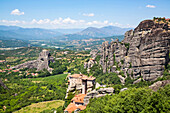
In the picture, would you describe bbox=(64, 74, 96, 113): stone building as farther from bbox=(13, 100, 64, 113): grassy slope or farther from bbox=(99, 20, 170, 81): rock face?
bbox=(99, 20, 170, 81): rock face

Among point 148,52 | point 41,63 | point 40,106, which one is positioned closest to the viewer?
point 148,52

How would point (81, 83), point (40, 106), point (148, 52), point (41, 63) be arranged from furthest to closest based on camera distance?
point (41, 63)
point (40, 106)
point (148, 52)
point (81, 83)

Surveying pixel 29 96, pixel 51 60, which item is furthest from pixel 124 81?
pixel 51 60

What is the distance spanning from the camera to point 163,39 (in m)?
46.6

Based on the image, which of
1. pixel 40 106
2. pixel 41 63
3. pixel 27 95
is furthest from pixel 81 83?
pixel 41 63

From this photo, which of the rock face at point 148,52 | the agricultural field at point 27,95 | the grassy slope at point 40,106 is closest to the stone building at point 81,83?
the grassy slope at point 40,106

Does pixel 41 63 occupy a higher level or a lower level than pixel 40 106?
higher

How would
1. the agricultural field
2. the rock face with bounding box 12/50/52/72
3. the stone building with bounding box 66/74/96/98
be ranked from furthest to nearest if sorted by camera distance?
the rock face with bounding box 12/50/52/72
the agricultural field
the stone building with bounding box 66/74/96/98

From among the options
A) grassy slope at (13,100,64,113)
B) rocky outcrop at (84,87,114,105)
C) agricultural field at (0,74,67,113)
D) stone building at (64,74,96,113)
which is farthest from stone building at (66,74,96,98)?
agricultural field at (0,74,67,113)

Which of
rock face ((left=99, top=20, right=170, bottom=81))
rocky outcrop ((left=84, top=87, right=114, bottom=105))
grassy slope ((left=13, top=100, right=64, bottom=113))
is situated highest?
rock face ((left=99, top=20, right=170, bottom=81))

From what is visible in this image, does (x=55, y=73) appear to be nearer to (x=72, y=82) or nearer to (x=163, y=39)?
(x=72, y=82)

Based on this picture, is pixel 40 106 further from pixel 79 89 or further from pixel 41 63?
pixel 41 63

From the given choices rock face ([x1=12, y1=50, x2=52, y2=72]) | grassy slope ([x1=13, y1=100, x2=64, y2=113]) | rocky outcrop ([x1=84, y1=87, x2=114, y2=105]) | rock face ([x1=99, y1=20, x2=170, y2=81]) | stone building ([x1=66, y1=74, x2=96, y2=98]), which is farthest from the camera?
rock face ([x1=12, y1=50, x2=52, y2=72])

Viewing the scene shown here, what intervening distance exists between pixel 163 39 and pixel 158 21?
11765mm
